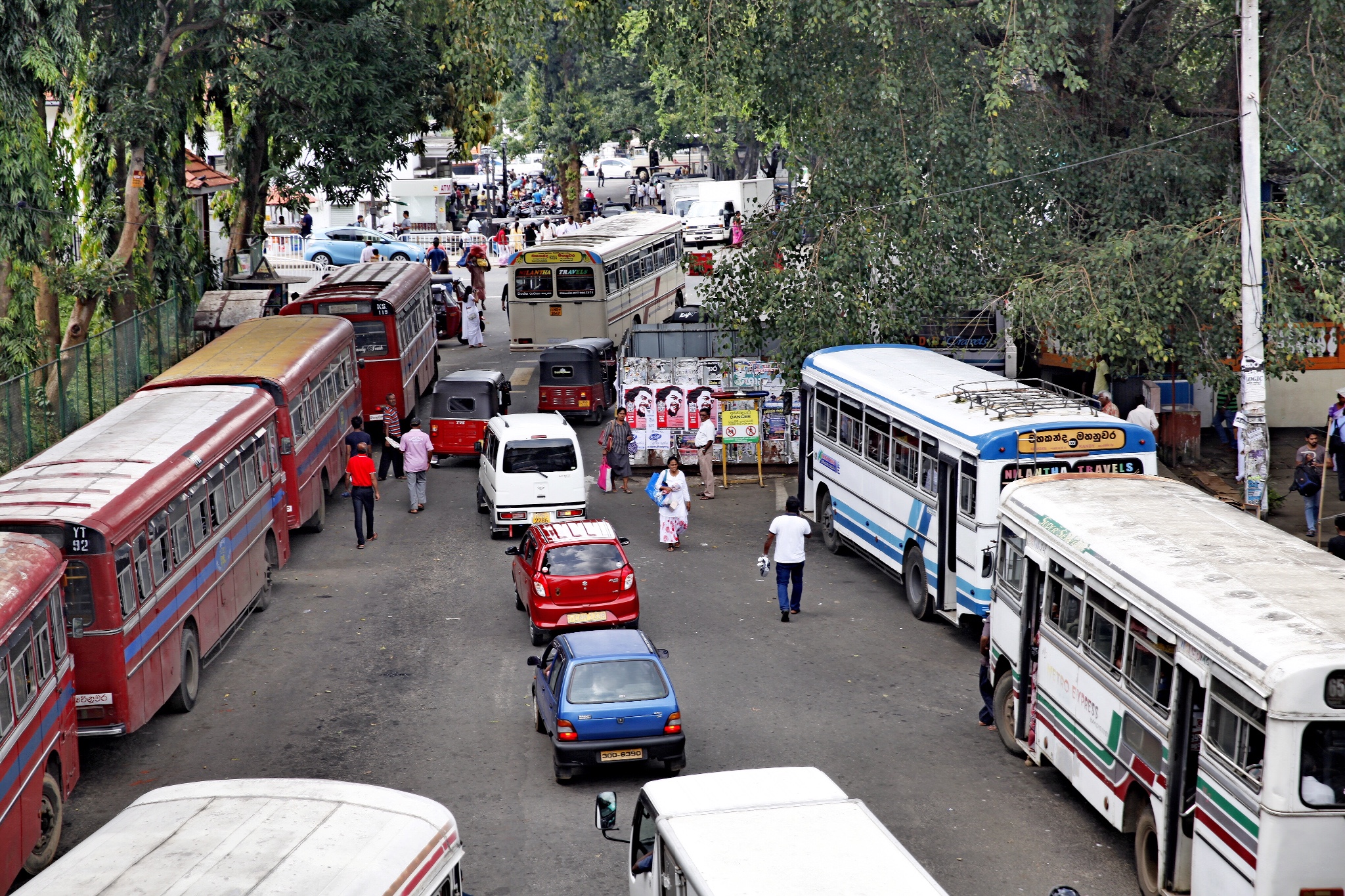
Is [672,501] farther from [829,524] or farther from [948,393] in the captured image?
[948,393]

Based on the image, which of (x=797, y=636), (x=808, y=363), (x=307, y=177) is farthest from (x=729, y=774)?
(x=307, y=177)

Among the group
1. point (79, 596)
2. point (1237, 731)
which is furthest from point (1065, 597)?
point (79, 596)

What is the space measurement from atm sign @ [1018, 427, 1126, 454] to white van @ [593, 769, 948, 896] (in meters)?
8.01

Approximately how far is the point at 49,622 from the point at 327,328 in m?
13.9

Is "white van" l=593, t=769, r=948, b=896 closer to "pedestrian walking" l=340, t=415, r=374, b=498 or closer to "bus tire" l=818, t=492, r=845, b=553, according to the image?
"bus tire" l=818, t=492, r=845, b=553

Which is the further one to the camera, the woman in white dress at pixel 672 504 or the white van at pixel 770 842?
the woman in white dress at pixel 672 504

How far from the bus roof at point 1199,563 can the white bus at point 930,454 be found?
2.14m

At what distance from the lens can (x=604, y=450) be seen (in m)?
26.5

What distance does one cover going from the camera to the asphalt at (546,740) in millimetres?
12148

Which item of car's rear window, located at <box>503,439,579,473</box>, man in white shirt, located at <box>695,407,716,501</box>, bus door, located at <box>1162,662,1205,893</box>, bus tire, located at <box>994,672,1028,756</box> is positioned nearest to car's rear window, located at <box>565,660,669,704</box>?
bus tire, located at <box>994,672,1028,756</box>

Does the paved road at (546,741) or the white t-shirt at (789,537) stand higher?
the white t-shirt at (789,537)

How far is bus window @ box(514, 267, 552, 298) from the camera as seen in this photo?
1406 inches

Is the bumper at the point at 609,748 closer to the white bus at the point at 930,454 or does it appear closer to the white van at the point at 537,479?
the white bus at the point at 930,454

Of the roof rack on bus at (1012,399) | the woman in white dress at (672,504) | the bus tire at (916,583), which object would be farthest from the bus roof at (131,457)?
the roof rack on bus at (1012,399)
